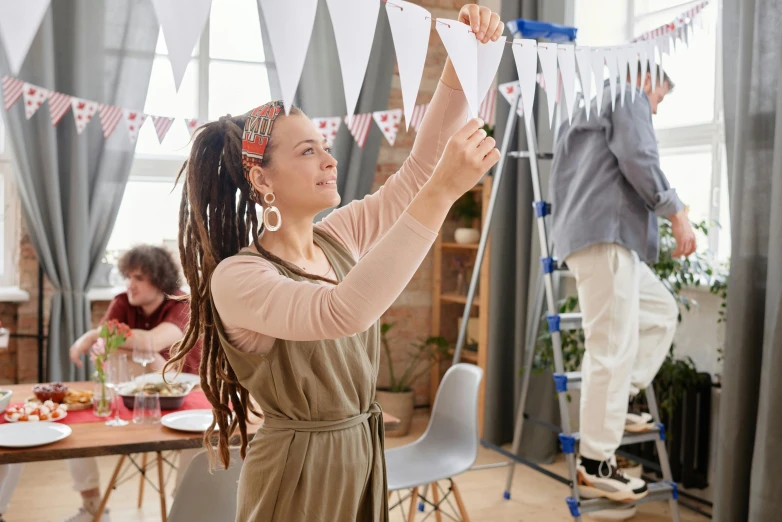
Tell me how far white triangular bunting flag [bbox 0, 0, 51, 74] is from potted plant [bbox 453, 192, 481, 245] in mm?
3824

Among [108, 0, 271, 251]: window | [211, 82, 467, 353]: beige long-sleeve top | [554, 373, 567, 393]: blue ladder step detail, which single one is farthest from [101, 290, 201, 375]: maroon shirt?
[211, 82, 467, 353]: beige long-sleeve top

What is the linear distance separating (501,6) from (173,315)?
238 cm

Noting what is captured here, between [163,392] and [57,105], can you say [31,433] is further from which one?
[57,105]

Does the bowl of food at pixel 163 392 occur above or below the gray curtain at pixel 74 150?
below

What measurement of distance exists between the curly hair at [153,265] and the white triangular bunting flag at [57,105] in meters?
1.14

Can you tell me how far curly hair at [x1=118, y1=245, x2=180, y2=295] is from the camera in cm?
313

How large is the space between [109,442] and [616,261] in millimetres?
1758

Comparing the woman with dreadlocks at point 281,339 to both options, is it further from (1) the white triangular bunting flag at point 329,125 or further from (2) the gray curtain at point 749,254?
(1) the white triangular bunting flag at point 329,125

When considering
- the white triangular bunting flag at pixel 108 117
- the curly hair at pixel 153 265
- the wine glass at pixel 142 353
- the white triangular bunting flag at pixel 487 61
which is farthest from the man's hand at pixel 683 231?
the white triangular bunting flag at pixel 108 117

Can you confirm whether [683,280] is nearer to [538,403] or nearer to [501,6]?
[538,403]

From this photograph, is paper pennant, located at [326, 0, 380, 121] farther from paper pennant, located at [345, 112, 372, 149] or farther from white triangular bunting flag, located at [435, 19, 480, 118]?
paper pennant, located at [345, 112, 372, 149]

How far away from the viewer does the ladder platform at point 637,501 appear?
9.27 ft

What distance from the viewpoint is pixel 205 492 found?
1.86 m

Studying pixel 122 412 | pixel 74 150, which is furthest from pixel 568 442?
pixel 74 150
